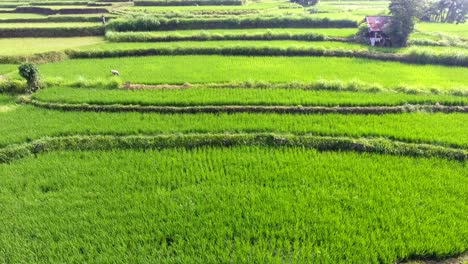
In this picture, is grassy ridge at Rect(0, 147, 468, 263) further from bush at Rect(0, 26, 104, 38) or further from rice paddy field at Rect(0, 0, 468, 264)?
bush at Rect(0, 26, 104, 38)

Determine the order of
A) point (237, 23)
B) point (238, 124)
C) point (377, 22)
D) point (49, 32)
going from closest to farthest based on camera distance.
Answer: point (238, 124)
point (377, 22)
point (49, 32)
point (237, 23)

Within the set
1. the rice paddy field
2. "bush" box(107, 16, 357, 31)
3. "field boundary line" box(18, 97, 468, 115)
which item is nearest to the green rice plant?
the rice paddy field

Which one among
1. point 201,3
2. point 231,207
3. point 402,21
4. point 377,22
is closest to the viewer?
point 231,207

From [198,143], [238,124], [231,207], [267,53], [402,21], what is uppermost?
[402,21]

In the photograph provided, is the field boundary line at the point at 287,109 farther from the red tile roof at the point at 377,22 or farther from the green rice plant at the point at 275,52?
the red tile roof at the point at 377,22

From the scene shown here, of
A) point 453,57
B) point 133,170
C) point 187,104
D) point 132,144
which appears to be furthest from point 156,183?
point 453,57

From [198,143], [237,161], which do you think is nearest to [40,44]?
[198,143]

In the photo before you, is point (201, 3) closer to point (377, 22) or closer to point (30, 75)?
point (377, 22)
